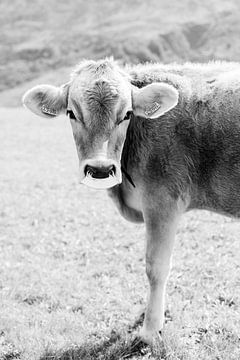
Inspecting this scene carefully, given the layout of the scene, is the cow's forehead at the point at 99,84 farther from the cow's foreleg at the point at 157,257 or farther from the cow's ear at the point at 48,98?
the cow's foreleg at the point at 157,257

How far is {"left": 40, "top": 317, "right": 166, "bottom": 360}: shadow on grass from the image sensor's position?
6359 mm

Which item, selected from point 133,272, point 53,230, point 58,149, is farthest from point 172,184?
point 58,149

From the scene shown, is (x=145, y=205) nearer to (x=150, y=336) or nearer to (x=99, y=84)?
(x=99, y=84)

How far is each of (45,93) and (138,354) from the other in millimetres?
3548

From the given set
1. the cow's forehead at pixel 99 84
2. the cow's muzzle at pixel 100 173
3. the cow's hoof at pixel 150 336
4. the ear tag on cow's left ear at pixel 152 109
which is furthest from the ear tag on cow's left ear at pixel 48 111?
the cow's hoof at pixel 150 336

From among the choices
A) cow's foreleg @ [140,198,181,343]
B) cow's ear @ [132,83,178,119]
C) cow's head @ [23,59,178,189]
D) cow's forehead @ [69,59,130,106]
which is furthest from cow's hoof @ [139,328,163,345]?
cow's forehead @ [69,59,130,106]

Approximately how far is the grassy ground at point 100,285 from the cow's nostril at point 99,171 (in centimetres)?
236

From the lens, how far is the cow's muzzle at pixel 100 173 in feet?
18.6

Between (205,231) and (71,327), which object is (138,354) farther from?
(205,231)

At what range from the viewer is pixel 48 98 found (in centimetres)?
635

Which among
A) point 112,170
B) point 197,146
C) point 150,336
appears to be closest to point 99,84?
point 112,170

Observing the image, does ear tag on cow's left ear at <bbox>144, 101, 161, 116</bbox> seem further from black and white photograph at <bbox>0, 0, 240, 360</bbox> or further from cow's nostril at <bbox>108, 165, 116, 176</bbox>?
cow's nostril at <bbox>108, 165, 116, 176</bbox>

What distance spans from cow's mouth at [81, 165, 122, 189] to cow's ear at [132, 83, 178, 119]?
879 mm

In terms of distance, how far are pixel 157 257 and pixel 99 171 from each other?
1618mm
